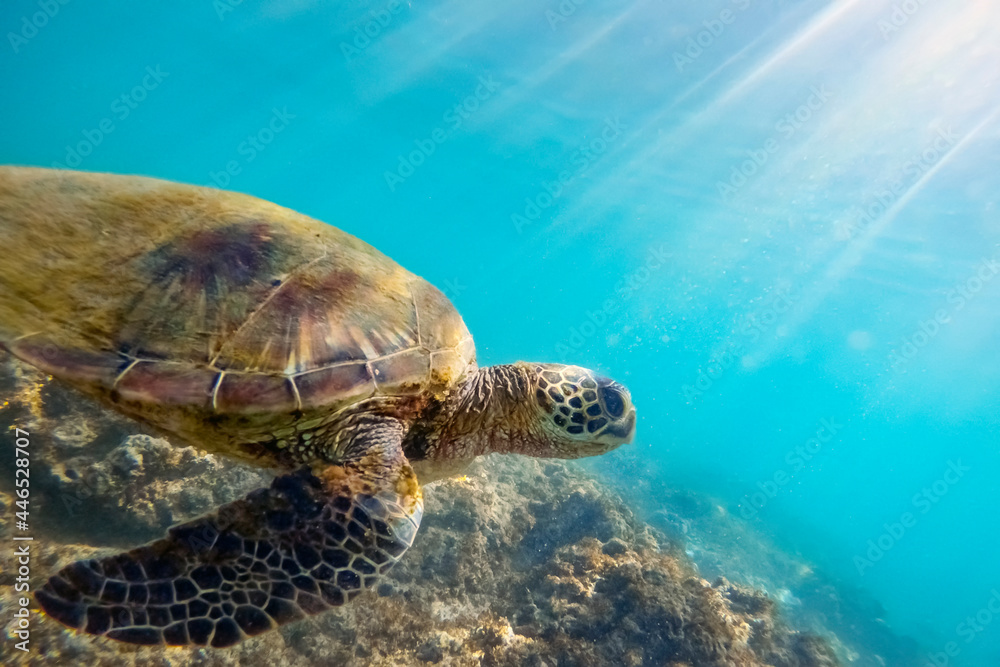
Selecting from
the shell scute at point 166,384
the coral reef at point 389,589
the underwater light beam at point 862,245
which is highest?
the underwater light beam at point 862,245

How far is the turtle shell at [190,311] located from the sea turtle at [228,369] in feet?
0.03

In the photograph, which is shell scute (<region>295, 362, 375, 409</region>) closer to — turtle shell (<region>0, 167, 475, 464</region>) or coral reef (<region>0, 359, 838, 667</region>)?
turtle shell (<region>0, 167, 475, 464</region>)

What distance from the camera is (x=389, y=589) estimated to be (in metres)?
4.44

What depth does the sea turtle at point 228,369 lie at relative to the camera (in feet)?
6.91

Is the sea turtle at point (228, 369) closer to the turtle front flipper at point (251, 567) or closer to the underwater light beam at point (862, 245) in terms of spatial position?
the turtle front flipper at point (251, 567)

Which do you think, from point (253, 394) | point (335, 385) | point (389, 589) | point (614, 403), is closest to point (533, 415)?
point (614, 403)

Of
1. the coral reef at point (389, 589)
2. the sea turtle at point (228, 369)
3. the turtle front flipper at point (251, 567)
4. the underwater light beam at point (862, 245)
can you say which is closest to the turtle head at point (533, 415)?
the sea turtle at point (228, 369)

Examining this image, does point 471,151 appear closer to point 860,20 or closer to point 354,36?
point 354,36

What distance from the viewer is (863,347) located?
6838 cm

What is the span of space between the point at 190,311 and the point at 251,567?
145cm

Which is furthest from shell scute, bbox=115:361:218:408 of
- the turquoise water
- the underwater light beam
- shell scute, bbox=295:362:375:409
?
the underwater light beam

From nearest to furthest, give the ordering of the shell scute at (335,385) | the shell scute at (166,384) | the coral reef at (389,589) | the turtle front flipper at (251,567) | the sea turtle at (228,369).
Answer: the turtle front flipper at (251,567) < the sea turtle at (228,369) < the shell scute at (166,384) < the shell scute at (335,385) < the coral reef at (389,589)

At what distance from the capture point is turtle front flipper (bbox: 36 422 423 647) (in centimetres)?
200

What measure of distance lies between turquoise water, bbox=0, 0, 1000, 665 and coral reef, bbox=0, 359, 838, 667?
1077cm
